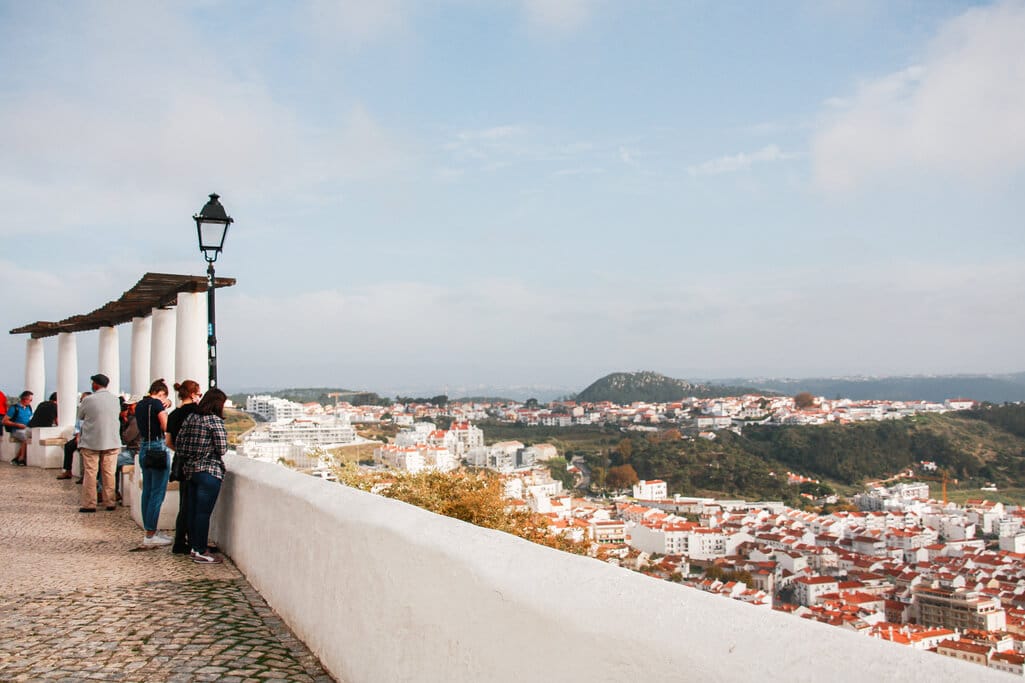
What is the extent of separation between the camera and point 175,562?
6.27 metres

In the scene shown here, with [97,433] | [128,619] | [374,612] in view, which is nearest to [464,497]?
[128,619]

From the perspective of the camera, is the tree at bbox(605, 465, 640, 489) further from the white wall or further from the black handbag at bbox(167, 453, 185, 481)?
the white wall

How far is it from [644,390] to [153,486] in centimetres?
11271

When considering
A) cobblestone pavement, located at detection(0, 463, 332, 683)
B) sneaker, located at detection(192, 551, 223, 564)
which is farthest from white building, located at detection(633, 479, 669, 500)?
sneaker, located at detection(192, 551, 223, 564)

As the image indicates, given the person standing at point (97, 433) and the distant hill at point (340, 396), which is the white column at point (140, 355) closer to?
the person standing at point (97, 433)

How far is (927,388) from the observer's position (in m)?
115

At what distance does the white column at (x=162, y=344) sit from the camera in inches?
418

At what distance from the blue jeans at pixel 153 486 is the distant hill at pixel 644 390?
10751 centimetres

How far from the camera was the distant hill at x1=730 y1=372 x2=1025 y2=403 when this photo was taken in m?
101

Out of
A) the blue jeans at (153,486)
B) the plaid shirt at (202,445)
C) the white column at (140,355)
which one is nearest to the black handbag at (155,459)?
the blue jeans at (153,486)

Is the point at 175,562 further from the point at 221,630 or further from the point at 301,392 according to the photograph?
the point at 301,392

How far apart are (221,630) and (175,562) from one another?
2135 mm

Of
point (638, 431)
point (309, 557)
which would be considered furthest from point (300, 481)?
point (638, 431)

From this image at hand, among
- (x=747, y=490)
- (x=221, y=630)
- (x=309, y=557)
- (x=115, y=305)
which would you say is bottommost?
(x=747, y=490)
